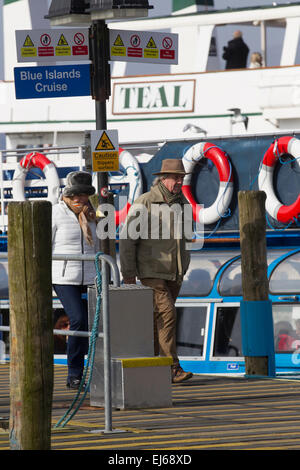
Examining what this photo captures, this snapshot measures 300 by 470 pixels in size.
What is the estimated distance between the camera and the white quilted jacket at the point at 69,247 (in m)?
9.53

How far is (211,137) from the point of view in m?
15.9

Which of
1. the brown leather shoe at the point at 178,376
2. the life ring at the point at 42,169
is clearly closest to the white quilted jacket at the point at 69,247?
the brown leather shoe at the point at 178,376

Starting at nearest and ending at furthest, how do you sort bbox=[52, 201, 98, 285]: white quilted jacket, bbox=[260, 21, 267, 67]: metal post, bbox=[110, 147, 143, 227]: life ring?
bbox=[52, 201, 98, 285]: white quilted jacket < bbox=[110, 147, 143, 227]: life ring < bbox=[260, 21, 267, 67]: metal post

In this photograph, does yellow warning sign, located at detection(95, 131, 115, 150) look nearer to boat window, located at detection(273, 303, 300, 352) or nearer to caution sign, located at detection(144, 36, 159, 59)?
caution sign, located at detection(144, 36, 159, 59)

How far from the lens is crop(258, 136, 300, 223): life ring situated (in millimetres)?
15039

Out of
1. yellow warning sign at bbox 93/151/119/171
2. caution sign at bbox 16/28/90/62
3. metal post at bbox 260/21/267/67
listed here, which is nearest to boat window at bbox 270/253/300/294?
yellow warning sign at bbox 93/151/119/171

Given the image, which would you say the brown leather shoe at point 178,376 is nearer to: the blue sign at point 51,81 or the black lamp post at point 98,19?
the black lamp post at point 98,19

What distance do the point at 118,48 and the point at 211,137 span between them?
5.05m

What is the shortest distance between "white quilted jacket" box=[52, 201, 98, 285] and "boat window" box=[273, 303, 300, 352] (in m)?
5.69

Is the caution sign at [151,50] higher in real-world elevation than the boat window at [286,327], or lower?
higher

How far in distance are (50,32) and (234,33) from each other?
1211cm

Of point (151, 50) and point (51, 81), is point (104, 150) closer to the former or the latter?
point (51, 81)

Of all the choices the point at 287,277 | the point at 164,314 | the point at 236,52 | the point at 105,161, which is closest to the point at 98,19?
the point at 105,161

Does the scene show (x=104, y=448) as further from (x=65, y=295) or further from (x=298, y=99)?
(x=298, y=99)
